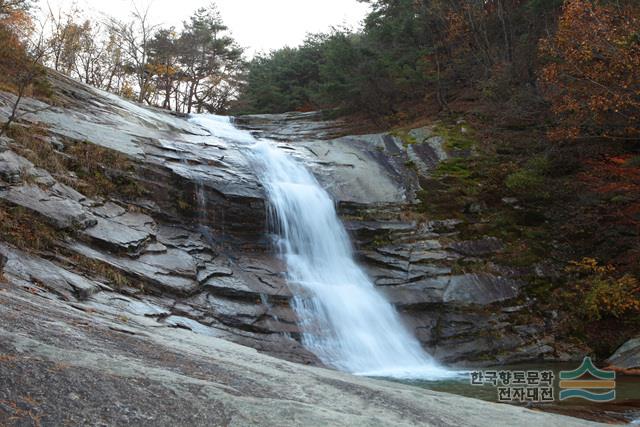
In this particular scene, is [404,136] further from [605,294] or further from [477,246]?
[605,294]

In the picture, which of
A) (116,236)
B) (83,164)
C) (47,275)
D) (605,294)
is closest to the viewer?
(47,275)

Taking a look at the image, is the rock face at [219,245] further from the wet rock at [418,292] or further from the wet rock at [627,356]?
the wet rock at [627,356]

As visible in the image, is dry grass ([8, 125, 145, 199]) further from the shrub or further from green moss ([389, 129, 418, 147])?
the shrub

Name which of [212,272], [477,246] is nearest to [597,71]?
[477,246]

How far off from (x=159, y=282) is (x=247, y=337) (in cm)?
179

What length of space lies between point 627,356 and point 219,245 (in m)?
8.46

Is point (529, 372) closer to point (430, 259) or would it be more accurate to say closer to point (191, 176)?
point (430, 259)

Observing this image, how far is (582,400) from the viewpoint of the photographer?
684 cm

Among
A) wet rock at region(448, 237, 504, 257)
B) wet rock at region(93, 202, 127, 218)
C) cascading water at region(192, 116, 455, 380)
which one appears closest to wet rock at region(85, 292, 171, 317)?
wet rock at region(93, 202, 127, 218)

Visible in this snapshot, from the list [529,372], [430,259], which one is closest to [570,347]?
[529,372]

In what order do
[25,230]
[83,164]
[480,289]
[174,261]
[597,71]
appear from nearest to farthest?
1. [25,230]
2. [174,261]
3. [83,164]
4. [480,289]
5. [597,71]

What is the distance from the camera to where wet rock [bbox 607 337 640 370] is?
920 cm

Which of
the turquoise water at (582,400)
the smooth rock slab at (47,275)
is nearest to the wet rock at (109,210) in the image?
the smooth rock slab at (47,275)

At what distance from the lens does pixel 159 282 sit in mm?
8531
